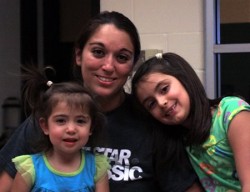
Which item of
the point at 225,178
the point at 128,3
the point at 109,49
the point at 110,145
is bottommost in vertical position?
the point at 225,178

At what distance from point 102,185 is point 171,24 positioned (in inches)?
44.9

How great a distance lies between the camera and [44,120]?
5.07 feet

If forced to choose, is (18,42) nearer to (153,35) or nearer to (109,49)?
(153,35)

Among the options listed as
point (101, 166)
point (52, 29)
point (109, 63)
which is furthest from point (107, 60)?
point (52, 29)

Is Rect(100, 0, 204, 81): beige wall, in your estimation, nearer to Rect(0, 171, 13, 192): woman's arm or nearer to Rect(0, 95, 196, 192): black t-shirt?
Rect(0, 95, 196, 192): black t-shirt

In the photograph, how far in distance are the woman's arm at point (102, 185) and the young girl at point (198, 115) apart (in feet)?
0.95

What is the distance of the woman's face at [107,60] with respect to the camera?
160 centimetres

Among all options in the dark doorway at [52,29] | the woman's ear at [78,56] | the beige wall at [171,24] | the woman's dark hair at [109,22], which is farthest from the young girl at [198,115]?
the dark doorway at [52,29]

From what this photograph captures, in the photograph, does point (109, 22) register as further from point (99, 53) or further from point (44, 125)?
point (44, 125)

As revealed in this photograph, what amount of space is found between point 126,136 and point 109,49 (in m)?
0.31

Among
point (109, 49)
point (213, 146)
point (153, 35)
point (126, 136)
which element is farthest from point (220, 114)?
point (153, 35)

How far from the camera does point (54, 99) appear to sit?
1.52 meters

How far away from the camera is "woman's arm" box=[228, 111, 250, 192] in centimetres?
146

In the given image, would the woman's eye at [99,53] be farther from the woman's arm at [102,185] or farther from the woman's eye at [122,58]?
the woman's arm at [102,185]
